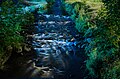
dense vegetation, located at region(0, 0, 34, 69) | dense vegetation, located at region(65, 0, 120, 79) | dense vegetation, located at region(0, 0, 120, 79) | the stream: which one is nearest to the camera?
dense vegetation, located at region(65, 0, 120, 79)

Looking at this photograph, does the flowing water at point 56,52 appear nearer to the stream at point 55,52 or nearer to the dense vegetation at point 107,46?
the stream at point 55,52

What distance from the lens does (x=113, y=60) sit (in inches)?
341

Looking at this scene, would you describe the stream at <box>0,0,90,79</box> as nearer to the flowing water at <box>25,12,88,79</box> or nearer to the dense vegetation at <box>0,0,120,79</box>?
the flowing water at <box>25,12,88,79</box>

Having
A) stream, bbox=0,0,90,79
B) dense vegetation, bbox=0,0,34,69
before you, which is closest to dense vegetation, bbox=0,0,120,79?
dense vegetation, bbox=0,0,34,69

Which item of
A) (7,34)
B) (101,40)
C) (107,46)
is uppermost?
(7,34)

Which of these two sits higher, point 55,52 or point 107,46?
point 107,46

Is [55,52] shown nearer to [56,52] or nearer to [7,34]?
[56,52]

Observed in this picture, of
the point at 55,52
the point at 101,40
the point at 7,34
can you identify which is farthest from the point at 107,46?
the point at 7,34

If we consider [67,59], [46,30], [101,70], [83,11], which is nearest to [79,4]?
[83,11]

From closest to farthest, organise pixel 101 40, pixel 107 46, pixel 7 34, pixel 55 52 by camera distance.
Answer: pixel 107 46, pixel 101 40, pixel 7 34, pixel 55 52

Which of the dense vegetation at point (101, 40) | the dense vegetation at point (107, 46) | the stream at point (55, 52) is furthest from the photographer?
the stream at point (55, 52)

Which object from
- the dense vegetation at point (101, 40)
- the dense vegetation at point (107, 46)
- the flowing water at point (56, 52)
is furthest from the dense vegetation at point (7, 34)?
the dense vegetation at point (107, 46)

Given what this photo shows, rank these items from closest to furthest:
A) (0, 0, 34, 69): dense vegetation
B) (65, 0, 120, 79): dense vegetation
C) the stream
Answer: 1. (65, 0, 120, 79): dense vegetation
2. the stream
3. (0, 0, 34, 69): dense vegetation

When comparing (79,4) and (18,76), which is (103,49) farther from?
(79,4)
